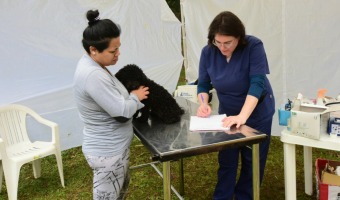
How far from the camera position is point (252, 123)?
1.97 metres

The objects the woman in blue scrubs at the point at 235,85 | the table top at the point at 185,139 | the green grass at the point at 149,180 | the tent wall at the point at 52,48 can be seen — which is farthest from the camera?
the tent wall at the point at 52,48

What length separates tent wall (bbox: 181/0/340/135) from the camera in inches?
123

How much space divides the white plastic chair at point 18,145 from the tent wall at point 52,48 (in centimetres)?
22

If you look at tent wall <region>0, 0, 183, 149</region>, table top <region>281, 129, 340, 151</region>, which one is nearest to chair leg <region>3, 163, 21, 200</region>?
tent wall <region>0, 0, 183, 149</region>

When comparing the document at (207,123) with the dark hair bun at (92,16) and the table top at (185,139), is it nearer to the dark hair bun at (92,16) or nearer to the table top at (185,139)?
the table top at (185,139)

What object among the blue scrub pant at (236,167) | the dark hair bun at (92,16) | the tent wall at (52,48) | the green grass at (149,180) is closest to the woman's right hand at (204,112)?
the blue scrub pant at (236,167)

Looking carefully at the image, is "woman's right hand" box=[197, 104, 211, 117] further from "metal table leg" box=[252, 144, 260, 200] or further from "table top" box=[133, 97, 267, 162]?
"metal table leg" box=[252, 144, 260, 200]

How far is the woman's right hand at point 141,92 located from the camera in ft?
5.61

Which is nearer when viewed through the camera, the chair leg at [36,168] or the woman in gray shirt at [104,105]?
the woman in gray shirt at [104,105]

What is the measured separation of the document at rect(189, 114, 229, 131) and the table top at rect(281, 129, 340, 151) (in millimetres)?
374

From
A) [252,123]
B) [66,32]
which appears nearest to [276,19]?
[252,123]

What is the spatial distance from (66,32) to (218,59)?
2296mm

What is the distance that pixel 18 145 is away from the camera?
307 centimetres

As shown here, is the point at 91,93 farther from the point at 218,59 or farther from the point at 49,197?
the point at 49,197
